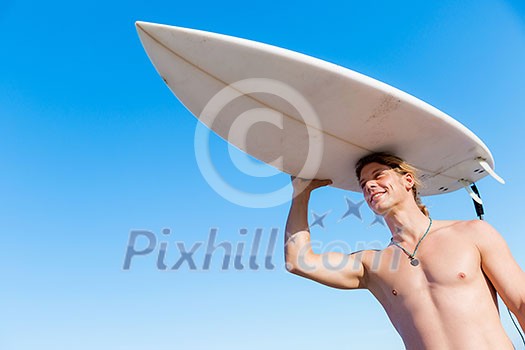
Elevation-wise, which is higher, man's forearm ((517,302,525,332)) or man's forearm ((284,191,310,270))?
man's forearm ((284,191,310,270))

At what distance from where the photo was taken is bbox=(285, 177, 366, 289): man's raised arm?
2707mm

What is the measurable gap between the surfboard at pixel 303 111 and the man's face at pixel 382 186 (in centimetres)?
15

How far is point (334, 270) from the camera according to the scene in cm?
270

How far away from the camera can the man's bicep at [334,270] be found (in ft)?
8.87

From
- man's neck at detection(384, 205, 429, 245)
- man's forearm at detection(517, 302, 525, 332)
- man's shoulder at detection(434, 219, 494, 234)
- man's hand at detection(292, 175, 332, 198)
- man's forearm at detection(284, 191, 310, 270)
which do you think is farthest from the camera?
man's hand at detection(292, 175, 332, 198)

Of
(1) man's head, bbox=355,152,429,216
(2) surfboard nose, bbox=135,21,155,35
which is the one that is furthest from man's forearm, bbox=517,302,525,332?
(2) surfboard nose, bbox=135,21,155,35

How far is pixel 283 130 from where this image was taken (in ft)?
9.05

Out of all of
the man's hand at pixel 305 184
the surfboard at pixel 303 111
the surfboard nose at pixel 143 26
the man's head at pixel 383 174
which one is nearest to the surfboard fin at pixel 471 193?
the surfboard at pixel 303 111

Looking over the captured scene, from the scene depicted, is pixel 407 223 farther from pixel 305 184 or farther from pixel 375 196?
pixel 305 184

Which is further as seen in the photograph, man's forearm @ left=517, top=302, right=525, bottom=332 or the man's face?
the man's face

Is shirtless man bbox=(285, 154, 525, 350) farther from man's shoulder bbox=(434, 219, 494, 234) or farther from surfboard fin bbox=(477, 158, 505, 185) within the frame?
surfboard fin bbox=(477, 158, 505, 185)

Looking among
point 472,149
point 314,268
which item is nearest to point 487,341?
point 314,268

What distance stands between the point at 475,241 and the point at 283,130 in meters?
1.26

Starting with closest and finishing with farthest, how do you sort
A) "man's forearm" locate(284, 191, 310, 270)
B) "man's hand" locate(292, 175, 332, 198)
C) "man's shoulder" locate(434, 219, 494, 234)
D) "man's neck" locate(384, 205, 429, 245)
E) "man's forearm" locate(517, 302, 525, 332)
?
"man's forearm" locate(517, 302, 525, 332), "man's shoulder" locate(434, 219, 494, 234), "man's neck" locate(384, 205, 429, 245), "man's forearm" locate(284, 191, 310, 270), "man's hand" locate(292, 175, 332, 198)
